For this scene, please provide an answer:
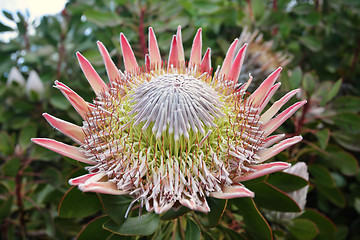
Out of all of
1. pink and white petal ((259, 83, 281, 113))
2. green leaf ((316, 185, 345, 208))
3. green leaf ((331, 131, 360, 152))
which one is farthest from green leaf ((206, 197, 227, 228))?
green leaf ((331, 131, 360, 152))

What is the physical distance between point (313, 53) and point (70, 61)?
188 centimetres

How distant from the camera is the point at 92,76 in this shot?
118cm

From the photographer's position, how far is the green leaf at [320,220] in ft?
4.58

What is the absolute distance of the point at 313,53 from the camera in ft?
7.93

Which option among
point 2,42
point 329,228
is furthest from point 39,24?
point 329,228

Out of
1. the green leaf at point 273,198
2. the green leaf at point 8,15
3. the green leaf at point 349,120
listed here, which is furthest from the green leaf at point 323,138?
the green leaf at point 8,15

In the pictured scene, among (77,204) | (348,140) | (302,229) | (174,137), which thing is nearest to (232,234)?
(302,229)

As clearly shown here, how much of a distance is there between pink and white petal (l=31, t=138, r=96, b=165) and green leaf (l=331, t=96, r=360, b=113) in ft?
4.54

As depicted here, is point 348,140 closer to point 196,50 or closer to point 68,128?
point 196,50

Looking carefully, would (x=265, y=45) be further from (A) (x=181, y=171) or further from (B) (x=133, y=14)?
(A) (x=181, y=171)

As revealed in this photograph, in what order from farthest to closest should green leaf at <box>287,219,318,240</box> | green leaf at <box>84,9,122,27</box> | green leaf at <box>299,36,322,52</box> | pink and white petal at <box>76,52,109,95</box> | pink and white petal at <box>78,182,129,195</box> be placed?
1. green leaf at <box>299,36,322,52</box>
2. green leaf at <box>84,9,122,27</box>
3. green leaf at <box>287,219,318,240</box>
4. pink and white petal at <box>76,52,109,95</box>
5. pink and white petal at <box>78,182,129,195</box>

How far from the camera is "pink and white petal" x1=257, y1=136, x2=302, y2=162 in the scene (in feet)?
2.98

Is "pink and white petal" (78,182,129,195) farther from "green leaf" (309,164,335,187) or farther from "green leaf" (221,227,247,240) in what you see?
"green leaf" (309,164,335,187)

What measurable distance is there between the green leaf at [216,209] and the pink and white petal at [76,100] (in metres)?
0.54
